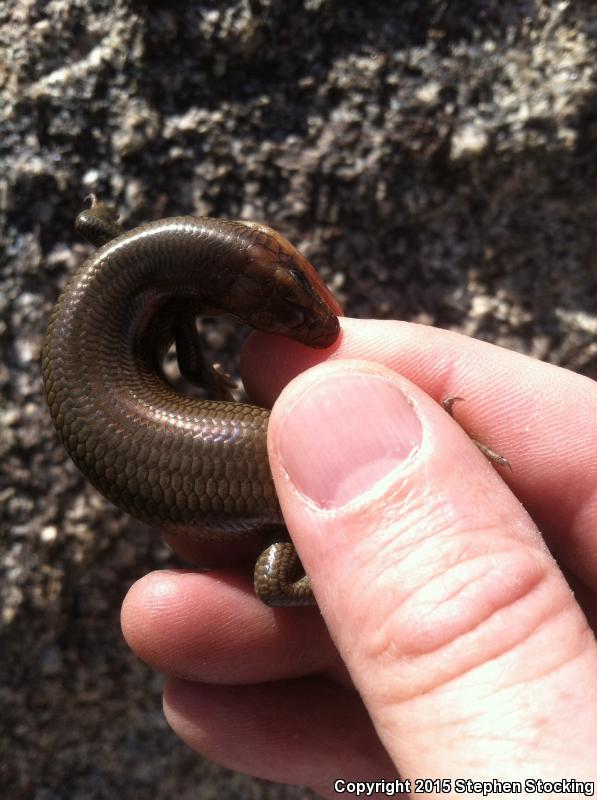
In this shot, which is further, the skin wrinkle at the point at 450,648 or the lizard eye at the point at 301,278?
the lizard eye at the point at 301,278

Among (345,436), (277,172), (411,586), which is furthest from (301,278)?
(411,586)

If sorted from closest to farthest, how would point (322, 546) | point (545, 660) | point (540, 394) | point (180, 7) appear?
point (545, 660)
point (322, 546)
point (540, 394)
point (180, 7)

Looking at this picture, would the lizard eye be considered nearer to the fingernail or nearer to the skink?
the skink

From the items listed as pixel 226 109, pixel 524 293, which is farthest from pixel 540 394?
pixel 226 109

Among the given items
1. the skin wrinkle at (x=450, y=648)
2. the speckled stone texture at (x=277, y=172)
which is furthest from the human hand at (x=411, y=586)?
the speckled stone texture at (x=277, y=172)

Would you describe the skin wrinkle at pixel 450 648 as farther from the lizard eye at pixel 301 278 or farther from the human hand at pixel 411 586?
the lizard eye at pixel 301 278

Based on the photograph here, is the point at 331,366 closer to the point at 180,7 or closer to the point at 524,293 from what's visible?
the point at 524,293

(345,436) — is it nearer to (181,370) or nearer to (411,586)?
(411,586)
